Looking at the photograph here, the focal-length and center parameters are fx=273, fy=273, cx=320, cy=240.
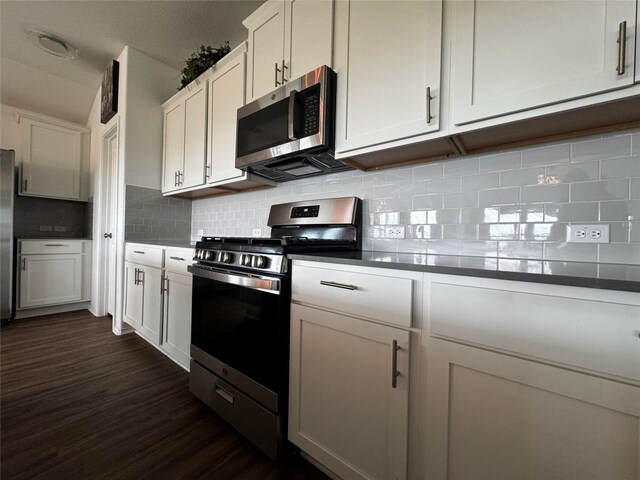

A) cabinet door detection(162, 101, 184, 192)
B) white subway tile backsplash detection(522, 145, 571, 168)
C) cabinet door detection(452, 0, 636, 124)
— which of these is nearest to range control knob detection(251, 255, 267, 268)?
cabinet door detection(452, 0, 636, 124)

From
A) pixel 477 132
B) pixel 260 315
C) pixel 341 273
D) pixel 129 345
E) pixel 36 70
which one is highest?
pixel 36 70

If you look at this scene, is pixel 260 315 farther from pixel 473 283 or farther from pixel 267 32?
pixel 267 32

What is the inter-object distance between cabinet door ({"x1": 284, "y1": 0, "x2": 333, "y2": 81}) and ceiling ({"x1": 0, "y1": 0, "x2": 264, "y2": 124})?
0.88 meters

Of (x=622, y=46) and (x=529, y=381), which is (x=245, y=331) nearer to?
(x=529, y=381)

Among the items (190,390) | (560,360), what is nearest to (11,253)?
(190,390)

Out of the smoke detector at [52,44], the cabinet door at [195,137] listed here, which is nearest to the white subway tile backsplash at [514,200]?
the cabinet door at [195,137]

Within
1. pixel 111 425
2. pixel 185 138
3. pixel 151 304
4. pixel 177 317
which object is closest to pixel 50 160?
pixel 185 138

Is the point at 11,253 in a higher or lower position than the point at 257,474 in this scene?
higher

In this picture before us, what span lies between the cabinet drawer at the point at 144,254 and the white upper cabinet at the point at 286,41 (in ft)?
4.75

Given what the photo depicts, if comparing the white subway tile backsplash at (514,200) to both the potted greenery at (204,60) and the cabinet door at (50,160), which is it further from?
the cabinet door at (50,160)

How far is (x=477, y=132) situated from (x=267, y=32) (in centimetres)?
152

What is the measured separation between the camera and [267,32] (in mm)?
1799

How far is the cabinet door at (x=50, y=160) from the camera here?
341 centimetres

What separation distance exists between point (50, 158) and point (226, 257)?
385 centimetres
